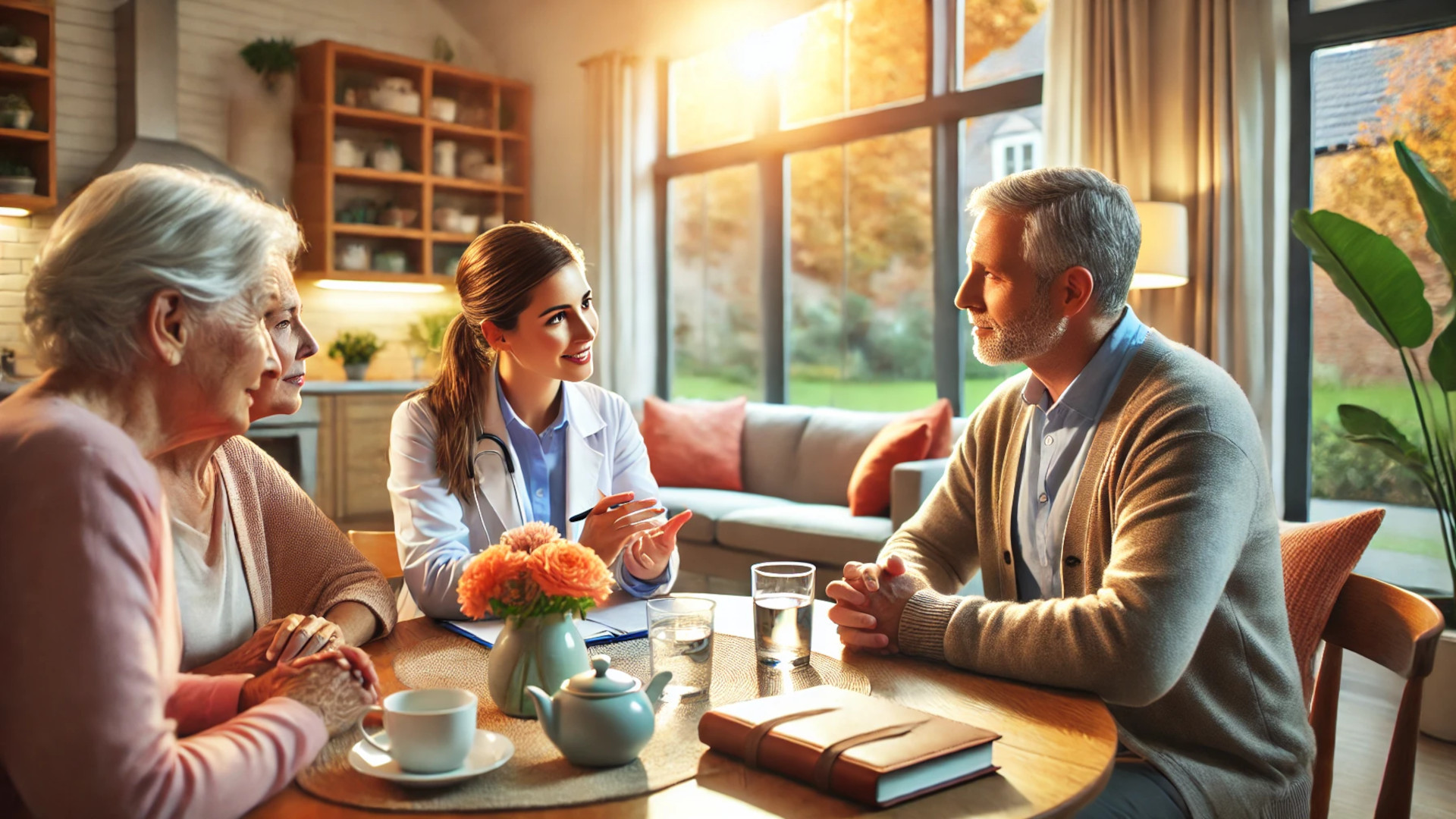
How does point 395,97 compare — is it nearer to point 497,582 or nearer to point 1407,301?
point 1407,301

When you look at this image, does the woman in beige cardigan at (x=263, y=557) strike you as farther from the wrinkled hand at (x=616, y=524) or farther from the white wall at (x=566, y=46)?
the white wall at (x=566, y=46)

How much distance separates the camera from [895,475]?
4016 mm

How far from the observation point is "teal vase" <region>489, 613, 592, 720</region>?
118 cm

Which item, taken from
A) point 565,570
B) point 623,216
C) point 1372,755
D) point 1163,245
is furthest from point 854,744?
point 623,216

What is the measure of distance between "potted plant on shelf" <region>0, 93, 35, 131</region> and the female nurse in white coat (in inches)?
174

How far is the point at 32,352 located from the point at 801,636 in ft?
2.95

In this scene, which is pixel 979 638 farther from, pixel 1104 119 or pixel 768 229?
pixel 768 229

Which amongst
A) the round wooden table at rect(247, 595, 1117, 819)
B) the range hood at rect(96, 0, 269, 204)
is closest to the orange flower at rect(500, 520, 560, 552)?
the round wooden table at rect(247, 595, 1117, 819)

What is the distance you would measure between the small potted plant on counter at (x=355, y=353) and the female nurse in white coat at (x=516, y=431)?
14.7 ft

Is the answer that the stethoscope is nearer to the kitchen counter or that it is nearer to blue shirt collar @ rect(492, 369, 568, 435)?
blue shirt collar @ rect(492, 369, 568, 435)

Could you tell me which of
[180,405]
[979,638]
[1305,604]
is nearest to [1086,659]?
[979,638]

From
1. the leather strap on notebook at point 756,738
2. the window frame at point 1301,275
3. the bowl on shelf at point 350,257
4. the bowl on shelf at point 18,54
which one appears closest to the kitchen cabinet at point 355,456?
the bowl on shelf at point 350,257

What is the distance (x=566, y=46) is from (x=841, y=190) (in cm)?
235

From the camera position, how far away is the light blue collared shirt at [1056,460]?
5.28ft
